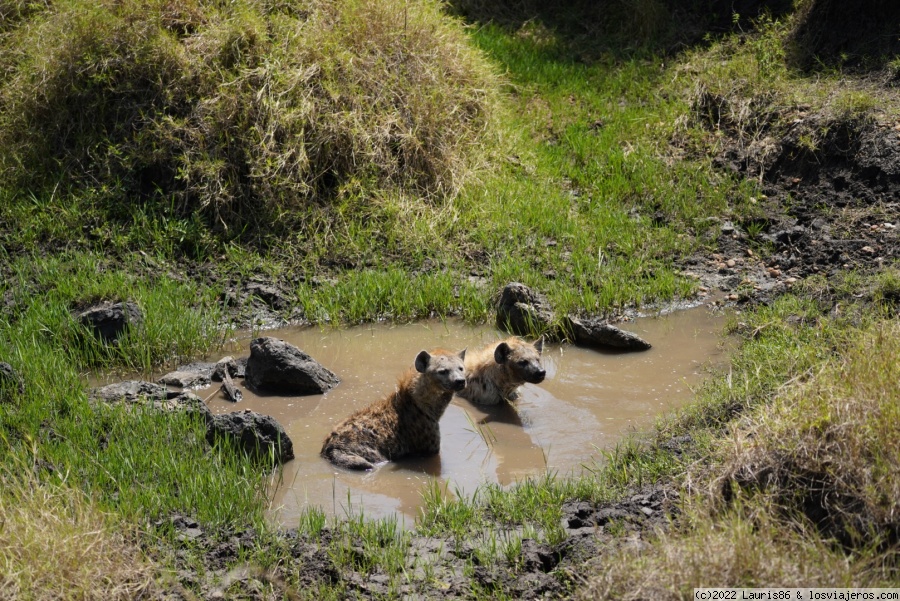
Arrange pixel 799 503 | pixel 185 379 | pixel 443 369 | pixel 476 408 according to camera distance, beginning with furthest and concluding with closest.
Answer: pixel 476 408 < pixel 185 379 < pixel 443 369 < pixel 799 503

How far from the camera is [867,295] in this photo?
761cm

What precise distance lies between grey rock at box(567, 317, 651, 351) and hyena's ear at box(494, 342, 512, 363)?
3.34 feet

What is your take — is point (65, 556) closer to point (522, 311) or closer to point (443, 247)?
point (522, 311)

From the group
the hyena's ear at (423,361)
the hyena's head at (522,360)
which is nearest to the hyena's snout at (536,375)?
the hyena's head at (522,360)

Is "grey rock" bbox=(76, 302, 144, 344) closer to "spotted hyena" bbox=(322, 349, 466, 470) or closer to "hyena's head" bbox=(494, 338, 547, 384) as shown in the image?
"spotted hyena" bbox=(322, 349, 466, 470)

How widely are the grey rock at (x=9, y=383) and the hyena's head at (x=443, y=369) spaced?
8.33ft

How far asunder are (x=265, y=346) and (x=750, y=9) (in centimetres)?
842

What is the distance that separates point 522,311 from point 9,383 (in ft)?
12.2

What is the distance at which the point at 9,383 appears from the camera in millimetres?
6430

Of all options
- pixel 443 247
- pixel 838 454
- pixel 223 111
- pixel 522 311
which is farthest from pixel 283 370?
pixel 838 454

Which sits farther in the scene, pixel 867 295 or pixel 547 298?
pixel 547 298

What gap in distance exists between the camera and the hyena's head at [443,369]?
252 inches

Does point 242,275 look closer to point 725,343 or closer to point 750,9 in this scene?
point 725,343

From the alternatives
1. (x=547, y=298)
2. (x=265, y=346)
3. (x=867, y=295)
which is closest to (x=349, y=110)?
(x=547, y=298)
